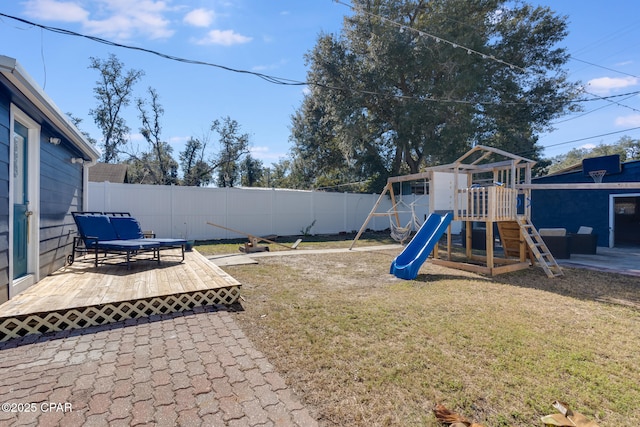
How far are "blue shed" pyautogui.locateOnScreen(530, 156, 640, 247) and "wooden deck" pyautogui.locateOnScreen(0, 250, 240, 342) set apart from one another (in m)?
10.9

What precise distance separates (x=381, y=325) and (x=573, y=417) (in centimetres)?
168

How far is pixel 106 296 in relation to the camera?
11.3 feet

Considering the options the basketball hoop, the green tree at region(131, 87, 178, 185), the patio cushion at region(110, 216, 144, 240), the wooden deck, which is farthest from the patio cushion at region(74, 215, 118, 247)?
the green tree at region(131, 87, 178, 185)

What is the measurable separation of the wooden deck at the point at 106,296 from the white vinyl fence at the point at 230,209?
549cm

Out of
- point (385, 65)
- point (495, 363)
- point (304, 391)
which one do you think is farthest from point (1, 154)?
point (385, 65)

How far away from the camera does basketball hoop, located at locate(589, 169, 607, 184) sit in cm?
1005

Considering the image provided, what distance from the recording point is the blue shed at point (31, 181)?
316cm

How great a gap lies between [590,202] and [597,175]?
949mm

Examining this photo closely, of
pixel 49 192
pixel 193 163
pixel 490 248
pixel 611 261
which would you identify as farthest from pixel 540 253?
pixel 193 163

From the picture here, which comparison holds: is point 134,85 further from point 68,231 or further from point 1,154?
point 1,154

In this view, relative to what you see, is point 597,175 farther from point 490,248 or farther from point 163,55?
point 163,55

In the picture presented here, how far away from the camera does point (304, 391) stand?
209 centimetres

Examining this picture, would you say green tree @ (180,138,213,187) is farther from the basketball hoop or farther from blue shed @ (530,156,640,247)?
the basketball hoop

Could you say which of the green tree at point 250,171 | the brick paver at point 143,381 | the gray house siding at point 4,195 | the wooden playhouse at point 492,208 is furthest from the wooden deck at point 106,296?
the green tree at point 250,171
